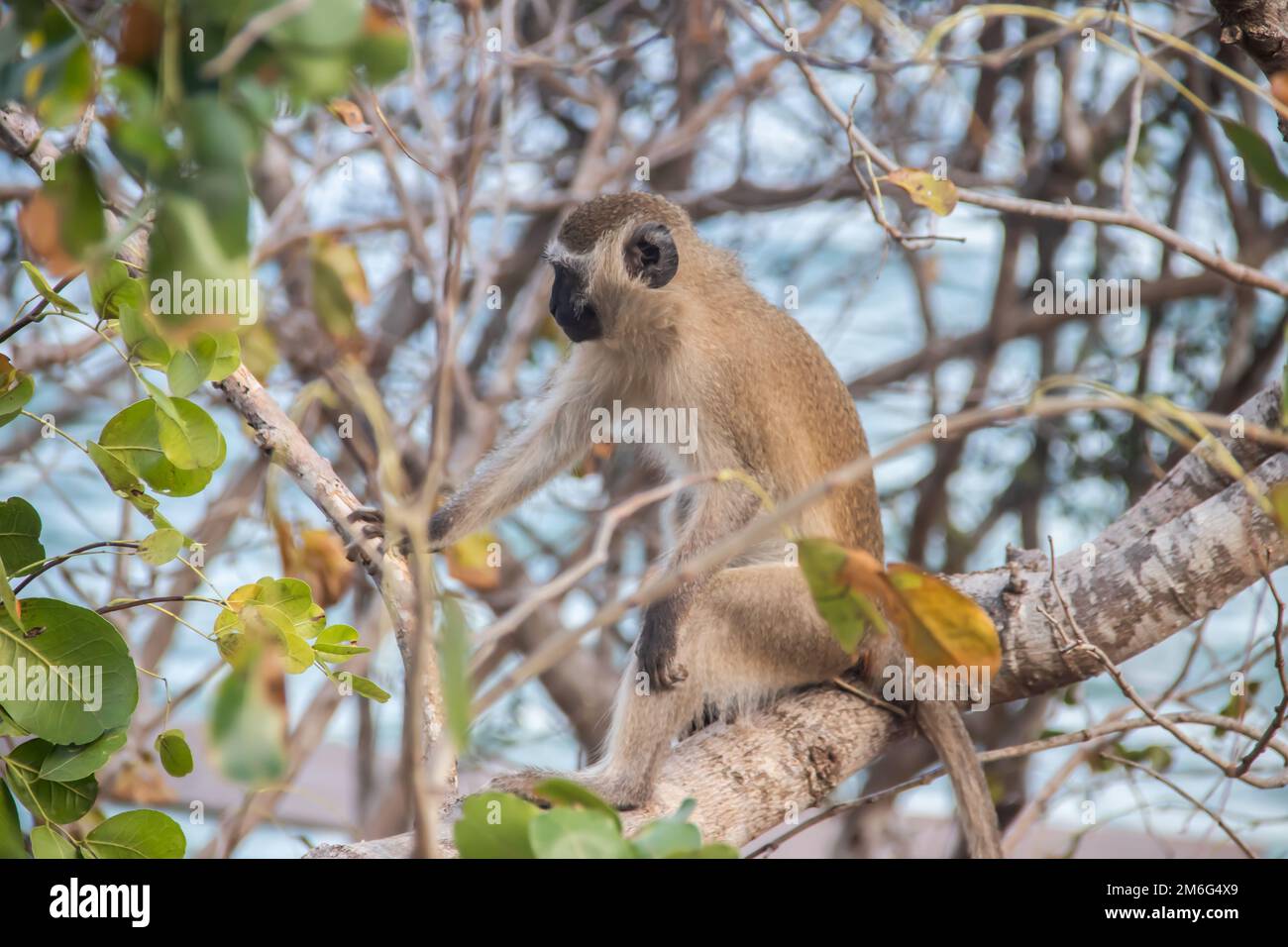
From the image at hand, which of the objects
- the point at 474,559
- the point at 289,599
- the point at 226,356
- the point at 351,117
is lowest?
the point at 289,599

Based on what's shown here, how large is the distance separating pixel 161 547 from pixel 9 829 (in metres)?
0.46

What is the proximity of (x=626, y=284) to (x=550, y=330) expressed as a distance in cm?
176

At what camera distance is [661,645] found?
2.75 metres

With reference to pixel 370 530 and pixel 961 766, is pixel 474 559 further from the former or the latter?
pixel 961 766

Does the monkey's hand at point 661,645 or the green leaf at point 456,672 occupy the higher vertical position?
the monkey's hand at point 661,645

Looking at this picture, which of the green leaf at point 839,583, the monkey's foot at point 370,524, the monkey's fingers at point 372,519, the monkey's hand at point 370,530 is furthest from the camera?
the monkey's fingers at point 372,519

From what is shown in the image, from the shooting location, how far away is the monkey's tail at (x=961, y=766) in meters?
2.67

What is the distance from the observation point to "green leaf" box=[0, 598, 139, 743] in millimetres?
1734

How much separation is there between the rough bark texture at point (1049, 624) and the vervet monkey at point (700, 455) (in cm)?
11

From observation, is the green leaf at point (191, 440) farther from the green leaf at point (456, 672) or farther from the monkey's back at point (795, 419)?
the monkey's back at point (795, 419)

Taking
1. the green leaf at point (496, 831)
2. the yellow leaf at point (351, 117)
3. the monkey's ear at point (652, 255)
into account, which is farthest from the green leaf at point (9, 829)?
the monkey's ear at point (652, 255)

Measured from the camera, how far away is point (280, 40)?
911 millimetres

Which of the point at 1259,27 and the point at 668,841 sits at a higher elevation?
the point at 1259,27

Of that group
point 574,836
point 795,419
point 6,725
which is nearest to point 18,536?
point 6,725
